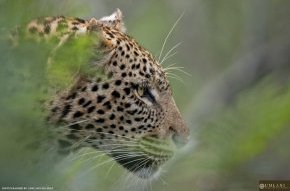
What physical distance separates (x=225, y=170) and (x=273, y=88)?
6.4 inches

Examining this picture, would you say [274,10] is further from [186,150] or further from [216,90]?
[186,150]

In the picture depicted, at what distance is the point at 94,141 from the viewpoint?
2.83m

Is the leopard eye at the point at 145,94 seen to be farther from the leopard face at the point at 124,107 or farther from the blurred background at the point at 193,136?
the blurred background at the point at 193,136

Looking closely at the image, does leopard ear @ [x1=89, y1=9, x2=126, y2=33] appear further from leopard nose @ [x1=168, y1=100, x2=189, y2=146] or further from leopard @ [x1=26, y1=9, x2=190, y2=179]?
leopard nose @ [x1=168, y1=100, x2=189, y2=146]

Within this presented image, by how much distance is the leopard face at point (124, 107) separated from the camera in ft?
8.75

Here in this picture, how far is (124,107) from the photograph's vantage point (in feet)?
9.46

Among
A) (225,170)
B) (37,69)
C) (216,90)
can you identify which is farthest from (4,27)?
(216,90)

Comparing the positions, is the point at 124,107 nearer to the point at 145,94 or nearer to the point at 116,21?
the point at 145,94

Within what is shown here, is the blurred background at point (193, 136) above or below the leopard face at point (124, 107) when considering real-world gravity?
below

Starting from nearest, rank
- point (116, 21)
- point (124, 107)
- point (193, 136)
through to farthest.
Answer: point (193, 136) < point (124, 107) < point (116, 21)

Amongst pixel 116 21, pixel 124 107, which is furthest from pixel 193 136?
pixel 116 21

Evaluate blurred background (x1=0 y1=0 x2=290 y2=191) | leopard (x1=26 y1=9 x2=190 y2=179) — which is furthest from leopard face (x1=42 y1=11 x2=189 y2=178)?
blurred background (x1=0 y1=0 x2=290 y2=191)

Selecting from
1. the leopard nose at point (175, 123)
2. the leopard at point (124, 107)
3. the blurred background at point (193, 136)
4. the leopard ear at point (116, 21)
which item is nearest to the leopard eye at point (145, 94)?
the leopard at point (124, 107)

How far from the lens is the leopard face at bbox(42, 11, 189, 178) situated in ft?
8.75
